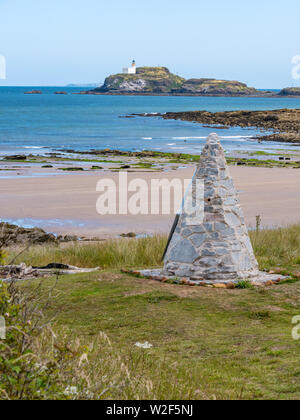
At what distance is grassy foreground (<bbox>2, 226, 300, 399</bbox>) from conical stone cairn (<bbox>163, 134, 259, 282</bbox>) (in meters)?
0.52

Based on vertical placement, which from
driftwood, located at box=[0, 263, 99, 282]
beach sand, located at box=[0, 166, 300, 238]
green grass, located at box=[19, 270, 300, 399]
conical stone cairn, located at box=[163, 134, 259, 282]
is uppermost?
conical stone cairn, located at box=[163, 134, 259, 282]


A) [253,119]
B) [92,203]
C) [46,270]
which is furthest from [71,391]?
[253,119]

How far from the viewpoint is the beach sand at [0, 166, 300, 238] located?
22484 millimetres

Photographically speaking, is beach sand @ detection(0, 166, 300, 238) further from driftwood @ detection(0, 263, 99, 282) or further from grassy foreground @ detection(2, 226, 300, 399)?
grassy foreground @ detection(2, 226, 300, 399)

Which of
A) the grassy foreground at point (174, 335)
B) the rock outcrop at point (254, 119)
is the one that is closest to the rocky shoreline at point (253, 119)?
the rock outcrop at point (254, 119)

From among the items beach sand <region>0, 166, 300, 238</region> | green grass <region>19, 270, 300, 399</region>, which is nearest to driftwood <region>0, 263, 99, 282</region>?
green grass <region>19, 270, 300, 399</region>

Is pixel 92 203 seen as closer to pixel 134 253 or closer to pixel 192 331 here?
pixel 134 253

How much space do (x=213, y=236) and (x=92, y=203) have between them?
16167mm

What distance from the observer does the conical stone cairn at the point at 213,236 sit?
11.5 m

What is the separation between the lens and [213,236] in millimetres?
11453

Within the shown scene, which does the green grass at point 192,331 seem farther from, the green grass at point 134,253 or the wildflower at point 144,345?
the green grass at point 134,253

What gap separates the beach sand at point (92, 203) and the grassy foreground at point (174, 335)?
7790 mm
